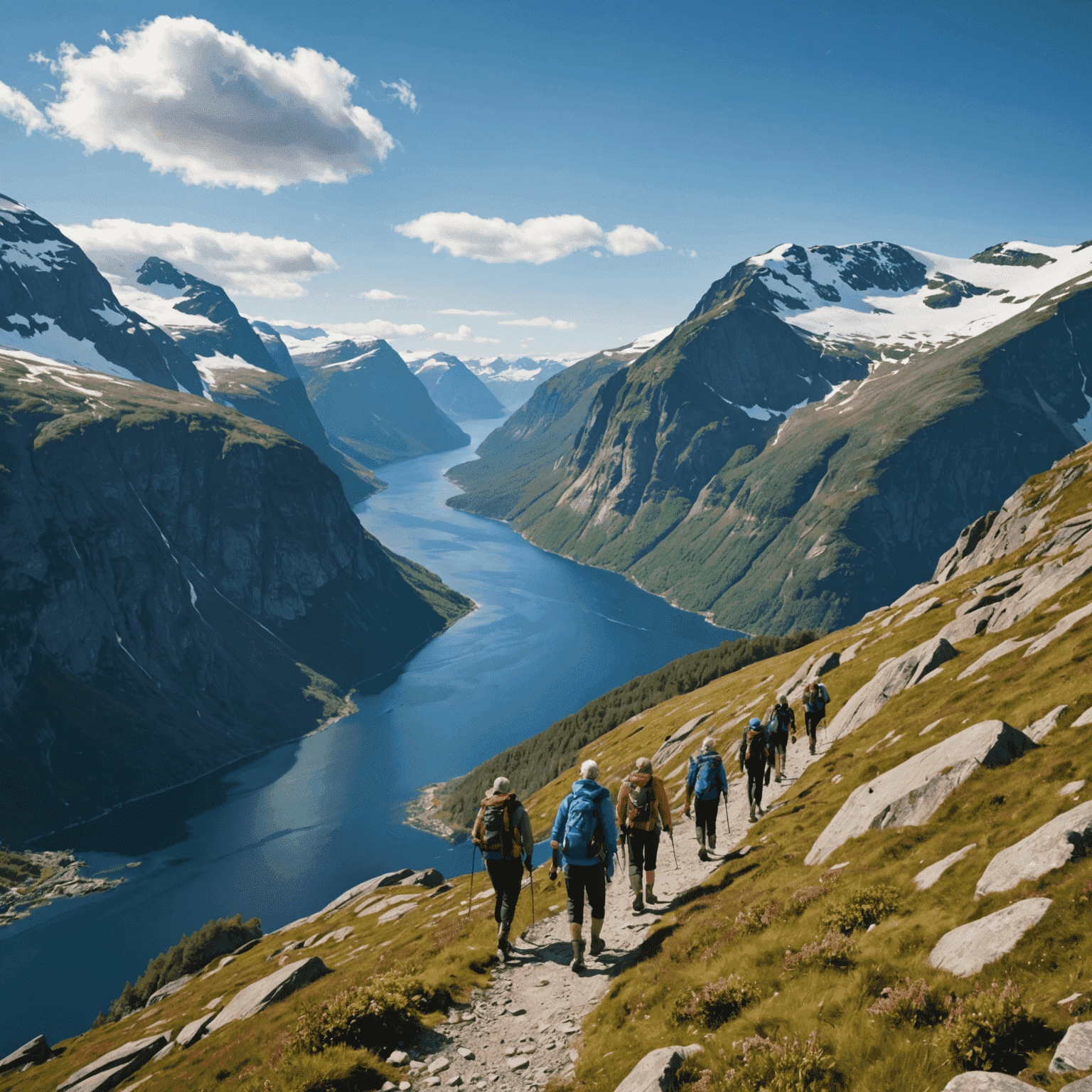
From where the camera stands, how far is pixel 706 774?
23.6 meters

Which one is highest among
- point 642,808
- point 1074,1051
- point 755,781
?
point 1074,1051

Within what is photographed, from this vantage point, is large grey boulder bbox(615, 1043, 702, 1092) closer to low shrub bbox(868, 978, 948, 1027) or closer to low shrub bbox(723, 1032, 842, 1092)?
low shrub bbox(723, 1032, 842, 1092)

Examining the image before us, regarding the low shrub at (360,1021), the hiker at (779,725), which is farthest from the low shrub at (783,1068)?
the hiker at (779,725)

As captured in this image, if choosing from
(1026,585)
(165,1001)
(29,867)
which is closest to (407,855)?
(29,867)

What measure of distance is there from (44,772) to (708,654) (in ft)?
619

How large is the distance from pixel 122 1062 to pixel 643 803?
30.6 meters

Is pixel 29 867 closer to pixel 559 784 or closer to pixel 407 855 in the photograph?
pixel 407 855

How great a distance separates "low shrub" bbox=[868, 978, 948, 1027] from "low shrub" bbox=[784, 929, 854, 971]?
5.61ft

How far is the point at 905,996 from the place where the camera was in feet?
33.6

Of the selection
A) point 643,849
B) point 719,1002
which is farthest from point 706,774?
point 719,1002

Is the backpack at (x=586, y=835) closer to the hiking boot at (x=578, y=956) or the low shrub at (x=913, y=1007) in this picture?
the hiking boot at (x=578, y=956)

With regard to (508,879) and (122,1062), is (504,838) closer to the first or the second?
(508,879)

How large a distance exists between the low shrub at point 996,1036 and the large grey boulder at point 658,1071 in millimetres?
3989

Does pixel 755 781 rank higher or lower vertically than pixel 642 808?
lower
